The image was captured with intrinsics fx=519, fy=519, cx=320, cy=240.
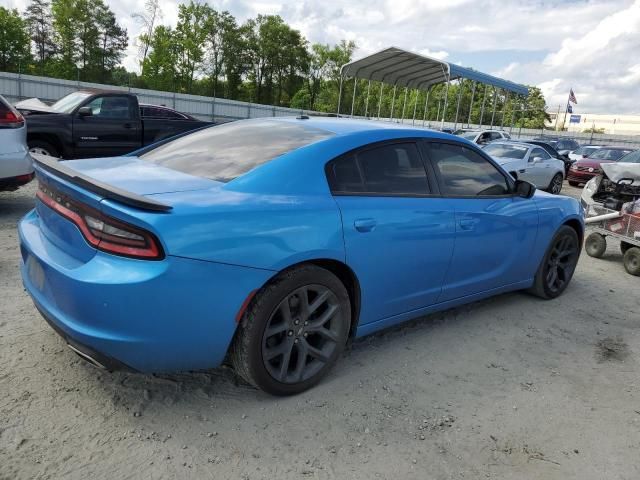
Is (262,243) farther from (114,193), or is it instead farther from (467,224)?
(467,224)

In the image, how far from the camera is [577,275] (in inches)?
237

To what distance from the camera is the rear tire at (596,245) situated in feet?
23.1

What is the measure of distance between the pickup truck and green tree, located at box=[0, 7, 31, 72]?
44502 mm

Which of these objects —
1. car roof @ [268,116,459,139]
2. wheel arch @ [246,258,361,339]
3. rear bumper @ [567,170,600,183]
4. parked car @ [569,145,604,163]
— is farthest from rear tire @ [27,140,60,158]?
parked car @ [569,145,604,163]

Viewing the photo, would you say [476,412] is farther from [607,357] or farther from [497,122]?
[497,122]

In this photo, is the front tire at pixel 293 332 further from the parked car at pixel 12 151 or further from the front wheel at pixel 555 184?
the front wheel at pixel 555 184

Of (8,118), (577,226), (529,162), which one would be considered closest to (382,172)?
(577,226)

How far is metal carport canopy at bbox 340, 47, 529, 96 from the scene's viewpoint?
22.5 m

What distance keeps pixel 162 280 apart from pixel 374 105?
69.1 metres

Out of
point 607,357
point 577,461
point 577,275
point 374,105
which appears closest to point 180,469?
point 577,461

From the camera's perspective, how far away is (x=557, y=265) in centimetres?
490

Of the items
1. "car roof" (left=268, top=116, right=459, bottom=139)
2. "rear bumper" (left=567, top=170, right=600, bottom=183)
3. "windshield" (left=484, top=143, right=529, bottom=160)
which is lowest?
"rear bumper" (left=567, top=170, right=600, bottom=183)

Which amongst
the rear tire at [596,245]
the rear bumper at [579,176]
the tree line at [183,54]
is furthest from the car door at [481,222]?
the tree line at [183,54]

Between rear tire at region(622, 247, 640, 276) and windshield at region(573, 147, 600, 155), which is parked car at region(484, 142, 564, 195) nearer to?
rear tire at region(622, 247, 640, 276)
